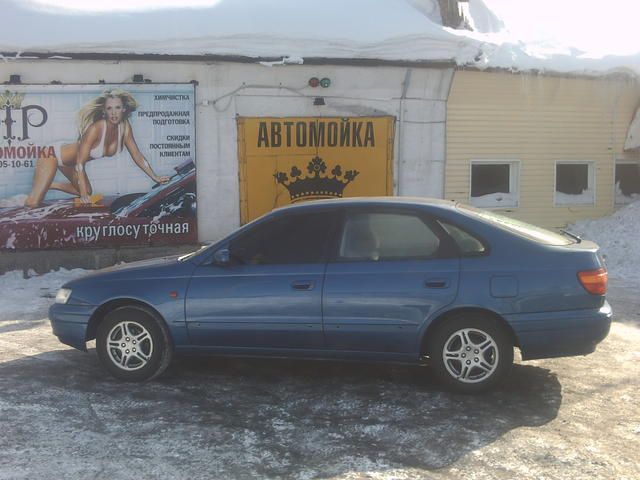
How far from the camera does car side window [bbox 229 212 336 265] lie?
5426 millimetres

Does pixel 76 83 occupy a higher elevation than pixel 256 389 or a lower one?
higher

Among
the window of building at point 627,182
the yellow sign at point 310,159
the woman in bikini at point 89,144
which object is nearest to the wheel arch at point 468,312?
the yellow sign at point 310,159

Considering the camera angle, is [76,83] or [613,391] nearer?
[613,391]

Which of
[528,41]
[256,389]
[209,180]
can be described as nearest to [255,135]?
[209,180]

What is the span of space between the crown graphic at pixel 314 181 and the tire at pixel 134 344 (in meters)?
6.43

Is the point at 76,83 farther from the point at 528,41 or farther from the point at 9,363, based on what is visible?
the point at 528,41

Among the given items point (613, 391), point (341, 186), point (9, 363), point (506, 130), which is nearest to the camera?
point (613, 391)

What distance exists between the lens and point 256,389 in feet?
17.9

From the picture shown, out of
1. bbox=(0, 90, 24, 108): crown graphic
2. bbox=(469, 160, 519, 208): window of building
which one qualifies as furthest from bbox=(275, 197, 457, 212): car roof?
bbox=(469, 160, 519, 208): window of building

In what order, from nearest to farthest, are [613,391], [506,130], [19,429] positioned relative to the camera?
[19,429] → [613,391] → [506,130]

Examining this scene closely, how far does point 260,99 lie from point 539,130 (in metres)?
5.28

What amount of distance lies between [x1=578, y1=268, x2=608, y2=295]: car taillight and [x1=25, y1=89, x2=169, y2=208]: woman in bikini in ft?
26.3

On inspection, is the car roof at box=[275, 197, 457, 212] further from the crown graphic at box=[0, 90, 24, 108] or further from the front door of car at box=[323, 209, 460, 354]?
the crown graphic at box=[0, 90, 24, 108]

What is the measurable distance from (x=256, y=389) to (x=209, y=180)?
256 inches
